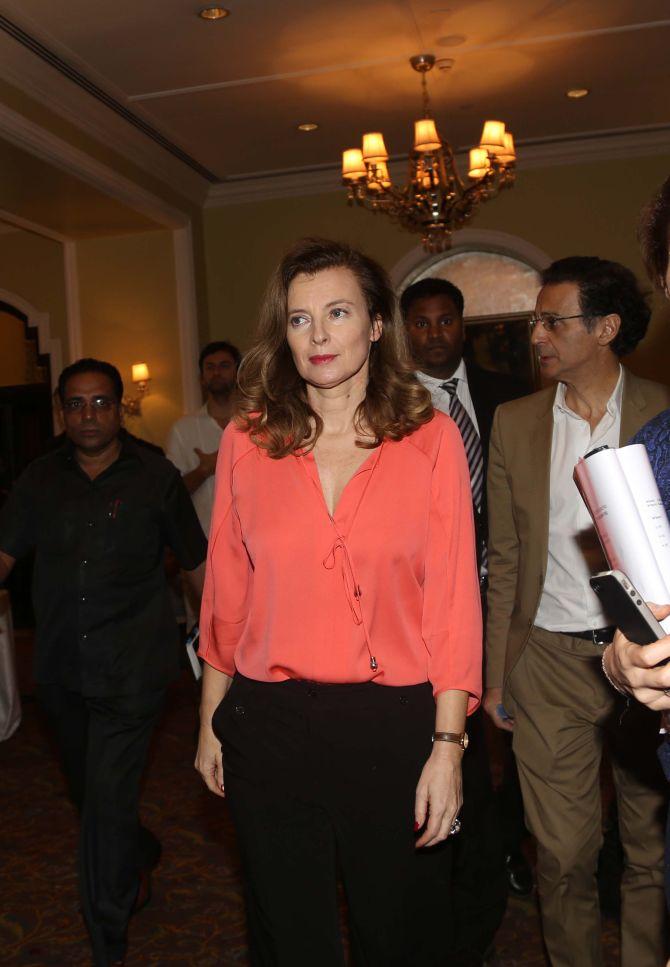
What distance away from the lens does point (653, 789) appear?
294 centimetres

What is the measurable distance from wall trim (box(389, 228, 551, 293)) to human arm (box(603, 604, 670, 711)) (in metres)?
8.73

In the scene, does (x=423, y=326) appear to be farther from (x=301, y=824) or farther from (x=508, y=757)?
(x=301, y=824)

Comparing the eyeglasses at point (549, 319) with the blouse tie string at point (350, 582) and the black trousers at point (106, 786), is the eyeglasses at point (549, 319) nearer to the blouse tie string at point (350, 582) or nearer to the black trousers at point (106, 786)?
the blouse tie string at point (350, 582)

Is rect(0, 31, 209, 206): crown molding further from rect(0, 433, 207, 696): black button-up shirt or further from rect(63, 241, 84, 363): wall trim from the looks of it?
rect(0, 433, 207, 696): black button-up shirt

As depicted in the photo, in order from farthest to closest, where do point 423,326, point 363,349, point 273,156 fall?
point 273,156 < point 423,326 < point 363,349

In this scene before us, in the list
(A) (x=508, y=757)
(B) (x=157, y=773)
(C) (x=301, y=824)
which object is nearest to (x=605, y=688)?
(C) (x=301, y=824)

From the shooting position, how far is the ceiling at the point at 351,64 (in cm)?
650

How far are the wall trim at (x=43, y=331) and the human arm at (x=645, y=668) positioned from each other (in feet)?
31.9

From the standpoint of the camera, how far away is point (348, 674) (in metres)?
2.11

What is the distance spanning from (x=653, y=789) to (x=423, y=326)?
1910 mm

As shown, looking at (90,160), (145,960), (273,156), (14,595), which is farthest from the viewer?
(14,595)

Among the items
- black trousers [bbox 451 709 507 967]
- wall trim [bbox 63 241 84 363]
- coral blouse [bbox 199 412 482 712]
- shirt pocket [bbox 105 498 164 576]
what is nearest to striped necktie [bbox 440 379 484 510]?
black trousers [bbox 451 709 507 967]

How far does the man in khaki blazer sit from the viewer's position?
2.89 meters

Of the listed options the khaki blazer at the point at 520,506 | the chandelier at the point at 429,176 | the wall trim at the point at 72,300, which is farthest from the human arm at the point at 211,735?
the wall trim at the point at 72,300
